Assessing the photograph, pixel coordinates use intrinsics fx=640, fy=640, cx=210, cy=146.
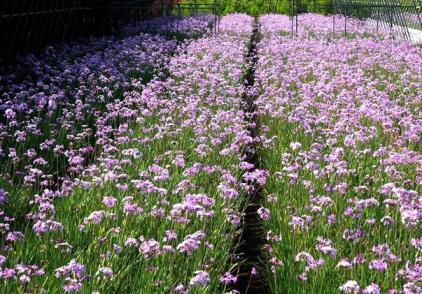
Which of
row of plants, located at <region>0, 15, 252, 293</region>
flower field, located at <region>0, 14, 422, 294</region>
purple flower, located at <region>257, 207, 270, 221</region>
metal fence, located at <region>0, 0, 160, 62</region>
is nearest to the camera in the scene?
row of plants, located at <region>0, 15, 252, 293</region>

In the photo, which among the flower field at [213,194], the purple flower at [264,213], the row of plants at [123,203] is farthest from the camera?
the purple flower at [264,213]

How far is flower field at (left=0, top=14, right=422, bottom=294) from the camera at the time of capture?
13.2ft

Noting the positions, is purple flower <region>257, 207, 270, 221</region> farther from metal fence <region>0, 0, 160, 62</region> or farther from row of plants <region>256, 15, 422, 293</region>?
metal fence <region>0, 0, 160, 62</region>

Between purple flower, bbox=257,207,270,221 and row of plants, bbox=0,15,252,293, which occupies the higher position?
purple flower, bbox=257,207,270,221

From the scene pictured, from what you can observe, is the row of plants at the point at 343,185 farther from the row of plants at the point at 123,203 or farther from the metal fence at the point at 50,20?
the metal fence at the point at 50,20

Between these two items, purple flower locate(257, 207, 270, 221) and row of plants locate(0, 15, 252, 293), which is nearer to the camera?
row of plants locate(0, 15, 252, 293)

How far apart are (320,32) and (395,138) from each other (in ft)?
44.3

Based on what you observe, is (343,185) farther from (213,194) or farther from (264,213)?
(213,194)

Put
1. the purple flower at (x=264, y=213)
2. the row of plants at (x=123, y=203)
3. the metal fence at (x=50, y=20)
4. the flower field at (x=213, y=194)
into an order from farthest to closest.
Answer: the metal fence at (x=50, y=20) < the purple flower at (x=264, y=213) < the flower field at (x=213, y=194) < the row of plants at (x=123, y=203)

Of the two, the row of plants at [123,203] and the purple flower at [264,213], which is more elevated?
the purple flower at [264,213]

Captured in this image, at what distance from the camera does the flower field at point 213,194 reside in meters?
4.04

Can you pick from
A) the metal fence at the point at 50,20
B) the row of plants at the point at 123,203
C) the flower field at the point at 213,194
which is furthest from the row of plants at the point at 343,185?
the metal fence at the point at 50,20

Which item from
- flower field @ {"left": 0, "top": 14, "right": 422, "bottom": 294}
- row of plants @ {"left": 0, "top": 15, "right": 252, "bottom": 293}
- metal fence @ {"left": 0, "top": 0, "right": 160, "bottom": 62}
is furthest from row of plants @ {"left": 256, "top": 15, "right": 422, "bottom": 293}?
metal fence @ {"left": 0, "top": 0, "right": 160, "bottom": 62}

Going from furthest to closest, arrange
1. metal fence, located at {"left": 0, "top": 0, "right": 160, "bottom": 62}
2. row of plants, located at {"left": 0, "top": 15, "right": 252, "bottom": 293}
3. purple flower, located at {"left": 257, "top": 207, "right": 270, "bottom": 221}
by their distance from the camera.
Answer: metal fence, located at {"left": 0, "top": 0, "right": 160, "bottom": 62}
purple flower, located at {"left": 257, "top": 207, "right": 270, "bottom": 221}
row of plants, located at {"left": 0, "top": 15, "right": 252, "bottom": 293}
